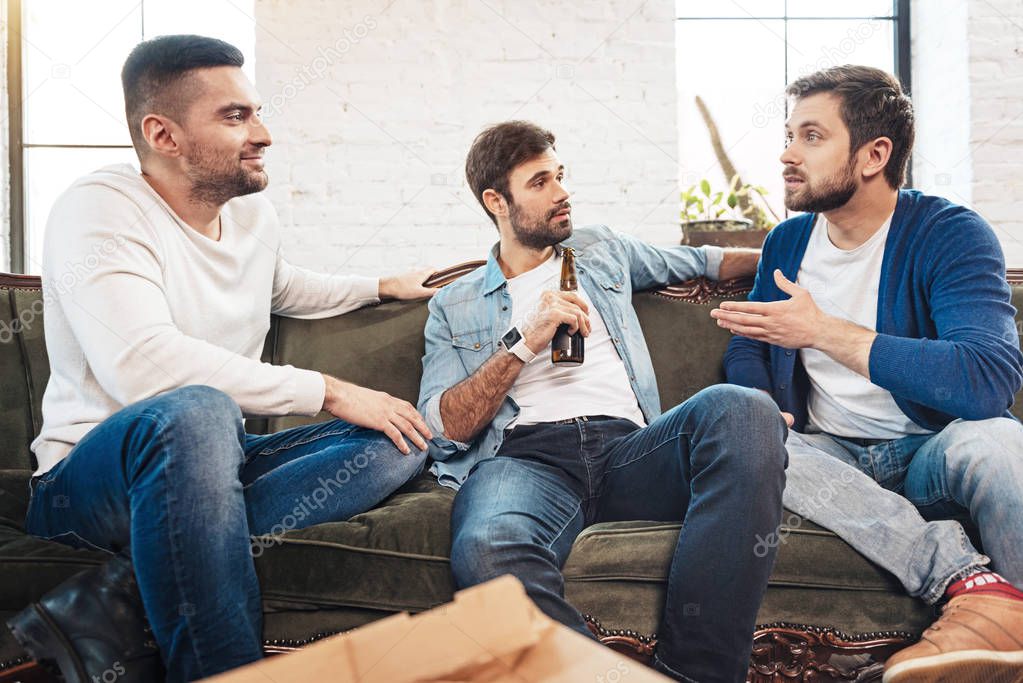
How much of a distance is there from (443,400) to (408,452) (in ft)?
0.66

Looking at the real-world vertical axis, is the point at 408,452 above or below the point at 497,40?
below

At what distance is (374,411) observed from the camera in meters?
1.77

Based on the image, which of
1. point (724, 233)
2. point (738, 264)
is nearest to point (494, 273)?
point (738, 264)

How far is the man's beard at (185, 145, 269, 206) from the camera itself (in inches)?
75.5

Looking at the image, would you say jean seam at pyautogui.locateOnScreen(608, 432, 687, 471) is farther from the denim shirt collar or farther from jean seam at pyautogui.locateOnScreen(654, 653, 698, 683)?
the denim shirt collar

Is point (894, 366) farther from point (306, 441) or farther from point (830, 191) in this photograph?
point (306, 441)

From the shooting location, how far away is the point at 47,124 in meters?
3.38

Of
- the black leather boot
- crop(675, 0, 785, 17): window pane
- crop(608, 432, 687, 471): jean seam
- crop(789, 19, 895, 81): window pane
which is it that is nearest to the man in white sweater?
the black leather boot

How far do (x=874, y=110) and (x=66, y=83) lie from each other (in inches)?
105

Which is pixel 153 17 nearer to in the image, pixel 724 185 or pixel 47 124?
pixel 47 124

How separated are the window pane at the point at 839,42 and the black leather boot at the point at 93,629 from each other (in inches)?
115

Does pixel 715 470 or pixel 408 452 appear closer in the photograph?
pixel 715 470

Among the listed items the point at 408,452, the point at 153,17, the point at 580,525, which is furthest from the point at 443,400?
the point at 153,17

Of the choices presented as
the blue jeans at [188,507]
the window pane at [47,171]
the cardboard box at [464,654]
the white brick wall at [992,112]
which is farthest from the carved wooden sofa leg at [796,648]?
the window pane at [47,171]
